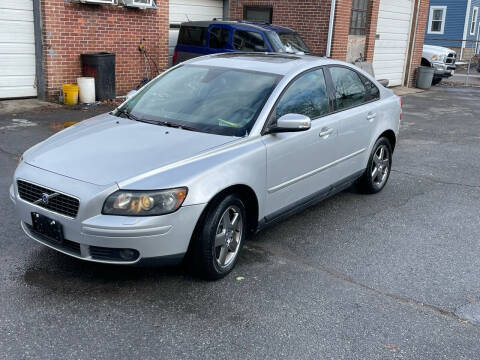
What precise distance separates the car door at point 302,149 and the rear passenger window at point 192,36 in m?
8.18

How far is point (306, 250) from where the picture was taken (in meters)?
4.94

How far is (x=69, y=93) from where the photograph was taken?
11227 millimetres

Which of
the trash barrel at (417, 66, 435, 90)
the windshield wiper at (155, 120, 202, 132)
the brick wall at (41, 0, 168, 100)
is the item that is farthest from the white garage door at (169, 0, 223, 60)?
the windshield wiper at (155, 120, 202, 132)

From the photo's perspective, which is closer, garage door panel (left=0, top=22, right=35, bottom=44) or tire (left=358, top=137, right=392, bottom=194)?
tire (left=358, top=137, right=392, bottom=194)

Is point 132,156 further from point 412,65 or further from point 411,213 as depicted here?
point 412,65

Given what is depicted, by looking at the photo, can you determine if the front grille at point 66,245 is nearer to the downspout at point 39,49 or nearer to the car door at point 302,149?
the car door at point 302,149

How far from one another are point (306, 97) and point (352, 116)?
31.5 inches

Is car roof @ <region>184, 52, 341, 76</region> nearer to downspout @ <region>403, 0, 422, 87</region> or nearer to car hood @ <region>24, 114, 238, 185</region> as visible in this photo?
car hood @ <region>24, 114, 238, 185</region>

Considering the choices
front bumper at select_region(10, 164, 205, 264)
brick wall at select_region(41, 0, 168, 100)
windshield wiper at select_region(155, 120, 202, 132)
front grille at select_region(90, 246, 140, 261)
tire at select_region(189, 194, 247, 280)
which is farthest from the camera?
brick wall at select_region(41, 0, 168, 100)

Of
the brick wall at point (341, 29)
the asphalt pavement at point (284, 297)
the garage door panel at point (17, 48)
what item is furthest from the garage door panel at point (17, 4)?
the brick wall at point (341, 29)

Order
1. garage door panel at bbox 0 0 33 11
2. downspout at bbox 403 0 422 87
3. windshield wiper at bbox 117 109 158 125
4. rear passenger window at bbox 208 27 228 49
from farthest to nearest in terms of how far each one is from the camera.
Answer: downspout at bbox 403 0 422 87 < rear passenger window at bbox 208 27 228 49 < garage door panel at bbox 0 0 33 11 < windshield wiper at bbox 117 109 158 125

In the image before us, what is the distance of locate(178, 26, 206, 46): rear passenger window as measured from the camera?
13.1 meters

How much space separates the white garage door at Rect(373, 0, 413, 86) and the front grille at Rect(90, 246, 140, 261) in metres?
15.9

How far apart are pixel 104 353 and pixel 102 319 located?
39 centimetres
